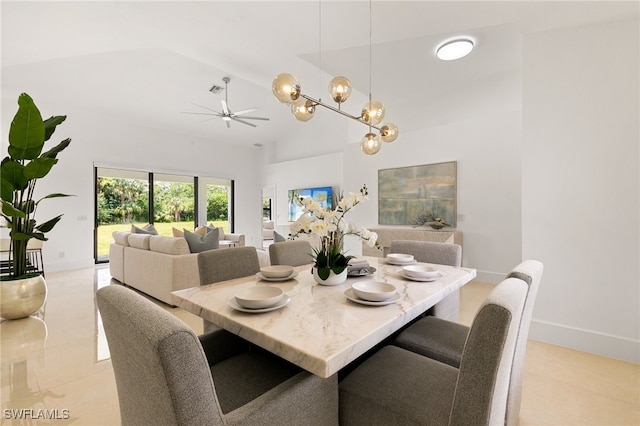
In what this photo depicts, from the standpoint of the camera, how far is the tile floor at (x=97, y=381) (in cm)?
158

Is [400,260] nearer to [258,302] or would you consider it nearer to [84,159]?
[258,302]

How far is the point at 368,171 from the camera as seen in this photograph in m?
5.86

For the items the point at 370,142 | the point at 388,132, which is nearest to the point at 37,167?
the point at 370,142

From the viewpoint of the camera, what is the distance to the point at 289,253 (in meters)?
2.25

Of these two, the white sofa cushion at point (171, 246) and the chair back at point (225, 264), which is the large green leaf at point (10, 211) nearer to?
the white sofa cushion at point (171, 246)

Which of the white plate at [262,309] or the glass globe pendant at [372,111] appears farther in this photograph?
the glass globe pendant at [372,111]

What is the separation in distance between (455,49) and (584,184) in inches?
69.9

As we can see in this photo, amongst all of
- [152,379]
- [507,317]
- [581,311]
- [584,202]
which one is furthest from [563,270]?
[152,379]

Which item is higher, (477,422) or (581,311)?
(477,422)

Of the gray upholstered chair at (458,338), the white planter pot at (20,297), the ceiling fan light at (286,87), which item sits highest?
the ceiling fan light at (286,87)

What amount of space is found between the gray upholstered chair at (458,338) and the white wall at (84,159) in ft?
22.0

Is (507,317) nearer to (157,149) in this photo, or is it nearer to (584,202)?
(584,202)

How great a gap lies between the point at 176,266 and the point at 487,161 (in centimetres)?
468

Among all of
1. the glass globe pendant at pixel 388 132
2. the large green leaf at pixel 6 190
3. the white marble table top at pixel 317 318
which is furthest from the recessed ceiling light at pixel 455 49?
the large green leaf at pixel 6 190
